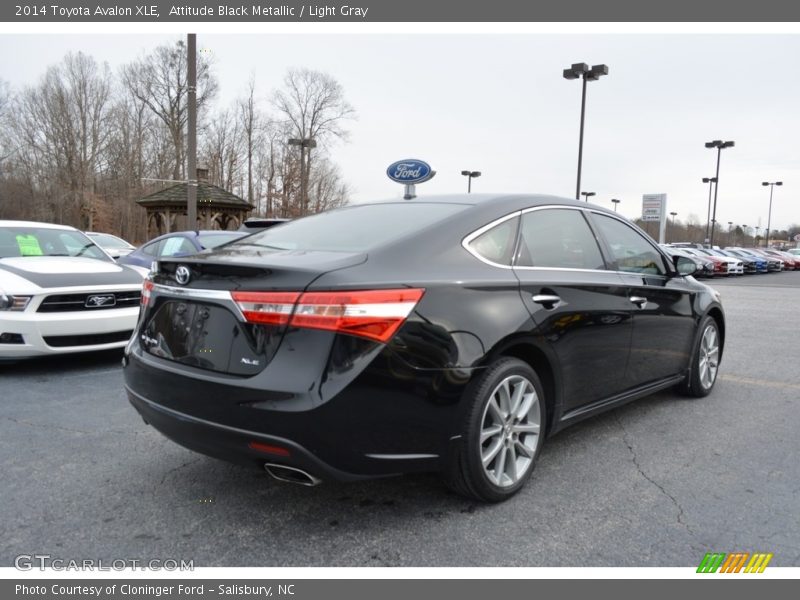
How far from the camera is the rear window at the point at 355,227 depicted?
303 cm

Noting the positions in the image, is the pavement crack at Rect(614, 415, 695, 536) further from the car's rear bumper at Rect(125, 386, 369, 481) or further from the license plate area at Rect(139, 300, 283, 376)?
the license plate area at Rect(139, 300, 283, 376)

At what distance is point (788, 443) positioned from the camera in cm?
402

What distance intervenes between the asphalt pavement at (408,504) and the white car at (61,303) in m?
1.10

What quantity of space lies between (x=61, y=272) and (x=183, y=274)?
3726 millimetres

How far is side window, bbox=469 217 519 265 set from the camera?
308 cm

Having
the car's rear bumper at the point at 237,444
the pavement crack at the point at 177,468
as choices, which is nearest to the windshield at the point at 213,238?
the pavement crack at the point at 177,468

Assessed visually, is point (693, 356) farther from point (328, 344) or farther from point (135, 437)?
point (135, 437)

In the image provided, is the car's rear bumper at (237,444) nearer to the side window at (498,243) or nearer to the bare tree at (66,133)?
the side window at (498,243)

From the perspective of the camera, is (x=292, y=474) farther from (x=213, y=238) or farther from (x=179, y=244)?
(x=179, y=244)

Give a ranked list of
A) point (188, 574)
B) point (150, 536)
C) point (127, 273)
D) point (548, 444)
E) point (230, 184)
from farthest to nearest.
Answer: point (230, 184), point (127, 273), point (548, 444), point (150, 536), point (188, 574)

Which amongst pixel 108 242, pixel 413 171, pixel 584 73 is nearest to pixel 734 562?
pixel 413 171

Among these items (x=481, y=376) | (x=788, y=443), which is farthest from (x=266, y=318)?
(x=788, y=443)

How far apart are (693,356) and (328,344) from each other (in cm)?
371

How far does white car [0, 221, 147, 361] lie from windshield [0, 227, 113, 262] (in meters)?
0.02
